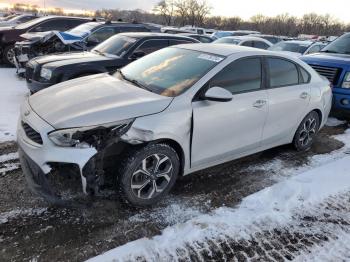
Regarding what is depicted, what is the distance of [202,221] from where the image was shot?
3.55 m

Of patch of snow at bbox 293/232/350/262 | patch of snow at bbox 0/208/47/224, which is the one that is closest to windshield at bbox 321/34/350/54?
patch of snow at bbox 293/232/350/262

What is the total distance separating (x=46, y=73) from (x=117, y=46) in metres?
1.77

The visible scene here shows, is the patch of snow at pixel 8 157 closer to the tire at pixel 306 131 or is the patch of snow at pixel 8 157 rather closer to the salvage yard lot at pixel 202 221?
the salvage yard lot at pixel 202 221

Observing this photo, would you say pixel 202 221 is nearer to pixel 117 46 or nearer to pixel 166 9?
pixel 117 46

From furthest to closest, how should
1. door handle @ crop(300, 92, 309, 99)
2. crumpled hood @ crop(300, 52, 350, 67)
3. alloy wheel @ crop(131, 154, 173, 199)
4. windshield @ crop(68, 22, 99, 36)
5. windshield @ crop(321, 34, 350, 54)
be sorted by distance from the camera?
windshield @ crop(68, 22, 99, 36), windshield @ crop(321, 34, 350, 54), crumpled hood @ crop(300, 52, 350, 67), door handle @ crop(300, 92, 309, 99), alloy wheel @ crop(131, 154, 173, 199)

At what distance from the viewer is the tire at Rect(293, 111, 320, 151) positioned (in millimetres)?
5383

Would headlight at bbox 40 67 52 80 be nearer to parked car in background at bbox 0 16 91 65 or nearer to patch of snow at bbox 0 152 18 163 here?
patch of snow at bbox 0 152 18 163

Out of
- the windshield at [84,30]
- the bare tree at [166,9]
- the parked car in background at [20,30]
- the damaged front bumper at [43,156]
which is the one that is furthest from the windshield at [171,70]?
the bare tree at [166,9]

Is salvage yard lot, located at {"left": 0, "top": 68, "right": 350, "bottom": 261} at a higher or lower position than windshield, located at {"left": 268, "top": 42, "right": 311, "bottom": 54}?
lower

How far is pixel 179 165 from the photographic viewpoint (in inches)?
154

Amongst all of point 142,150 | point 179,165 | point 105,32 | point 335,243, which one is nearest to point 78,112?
point 142,150

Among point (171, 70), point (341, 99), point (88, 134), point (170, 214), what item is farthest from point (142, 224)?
point (341, 99)

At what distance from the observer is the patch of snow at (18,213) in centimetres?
339

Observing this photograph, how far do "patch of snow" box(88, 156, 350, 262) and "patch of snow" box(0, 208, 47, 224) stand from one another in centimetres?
94
